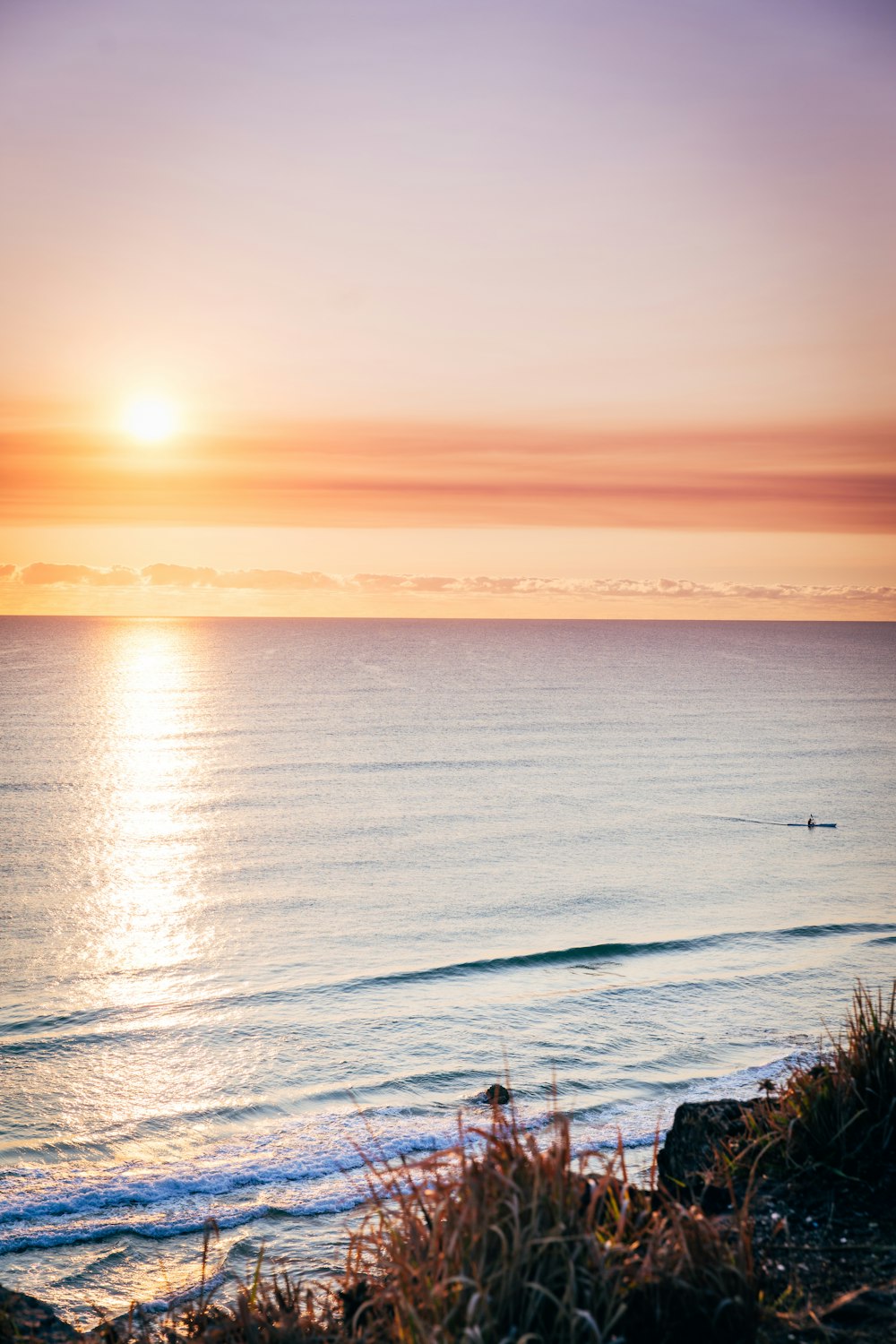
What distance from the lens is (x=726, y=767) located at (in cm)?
5722

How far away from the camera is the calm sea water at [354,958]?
12742mm

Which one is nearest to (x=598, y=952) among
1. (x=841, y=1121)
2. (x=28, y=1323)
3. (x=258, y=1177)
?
(x=258, y=1177)

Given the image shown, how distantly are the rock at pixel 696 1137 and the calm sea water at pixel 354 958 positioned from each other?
5.80ft

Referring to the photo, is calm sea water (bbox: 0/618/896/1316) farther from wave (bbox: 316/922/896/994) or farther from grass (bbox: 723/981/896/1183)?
grass (bbox: 723/981/896/1183)

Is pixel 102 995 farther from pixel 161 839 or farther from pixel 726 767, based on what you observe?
pixel 726 767

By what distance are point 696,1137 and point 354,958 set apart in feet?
56.1

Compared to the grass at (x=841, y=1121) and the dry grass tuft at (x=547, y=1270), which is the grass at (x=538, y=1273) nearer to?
the dry grass tuft at (x=547, y=1270)

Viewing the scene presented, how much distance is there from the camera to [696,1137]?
721 cm

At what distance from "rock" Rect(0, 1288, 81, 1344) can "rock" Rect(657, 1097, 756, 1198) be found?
13.0 ft

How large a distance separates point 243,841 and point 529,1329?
1353 inches

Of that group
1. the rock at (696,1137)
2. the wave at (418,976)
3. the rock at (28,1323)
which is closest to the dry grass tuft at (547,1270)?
the rock at (28,1323)

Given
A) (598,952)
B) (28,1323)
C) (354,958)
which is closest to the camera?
(28,1323)

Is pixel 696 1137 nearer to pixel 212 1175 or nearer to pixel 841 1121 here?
pixel 841 1121

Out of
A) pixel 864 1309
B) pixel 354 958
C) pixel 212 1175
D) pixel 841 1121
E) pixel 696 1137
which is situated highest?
pixel 841 1121
